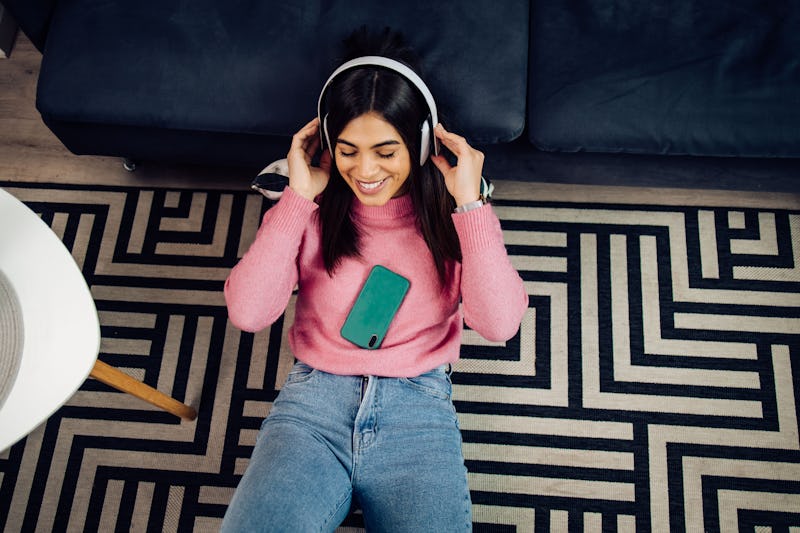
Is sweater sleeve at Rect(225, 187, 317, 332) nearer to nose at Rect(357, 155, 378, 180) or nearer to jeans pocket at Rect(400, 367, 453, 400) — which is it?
nose at Rect(357, 155, 378, 180)

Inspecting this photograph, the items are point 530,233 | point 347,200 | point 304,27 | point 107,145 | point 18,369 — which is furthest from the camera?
point 530,233

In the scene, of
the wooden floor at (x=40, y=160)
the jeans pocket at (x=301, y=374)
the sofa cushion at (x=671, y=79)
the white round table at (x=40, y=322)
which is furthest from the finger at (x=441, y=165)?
the wooden floor at (x=40, y=160)

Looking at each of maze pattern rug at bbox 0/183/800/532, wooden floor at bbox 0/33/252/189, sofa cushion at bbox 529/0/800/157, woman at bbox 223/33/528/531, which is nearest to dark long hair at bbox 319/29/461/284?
woman at bbox 223/33/528/531

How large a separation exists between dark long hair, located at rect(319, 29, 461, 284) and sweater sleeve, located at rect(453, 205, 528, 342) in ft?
0.14

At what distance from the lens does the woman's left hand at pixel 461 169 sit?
875mm

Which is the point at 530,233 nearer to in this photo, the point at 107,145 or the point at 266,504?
the point at 266,504

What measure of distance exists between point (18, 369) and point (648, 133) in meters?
1.00

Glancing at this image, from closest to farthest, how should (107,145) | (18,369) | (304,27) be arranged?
(18,369) → (304,27) → (107,145)

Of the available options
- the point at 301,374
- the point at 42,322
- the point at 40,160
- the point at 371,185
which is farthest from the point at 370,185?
the point at 40,160

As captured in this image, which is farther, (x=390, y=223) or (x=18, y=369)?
(x=390, y=223)

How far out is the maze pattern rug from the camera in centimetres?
115

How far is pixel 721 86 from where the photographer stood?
1.00m

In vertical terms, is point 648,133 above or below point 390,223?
above

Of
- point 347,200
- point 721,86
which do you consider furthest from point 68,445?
point 721,86
